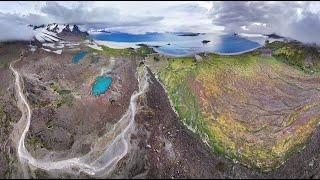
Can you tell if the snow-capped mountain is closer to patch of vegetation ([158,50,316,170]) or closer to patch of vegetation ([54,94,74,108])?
patch of vegetation ([54,94,74,108])

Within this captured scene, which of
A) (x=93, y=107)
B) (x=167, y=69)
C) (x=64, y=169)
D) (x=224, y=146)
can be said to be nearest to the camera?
(x=64, y=169)

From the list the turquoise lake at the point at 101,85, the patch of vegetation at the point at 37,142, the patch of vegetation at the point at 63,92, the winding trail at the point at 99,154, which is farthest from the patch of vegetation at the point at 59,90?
the patch of vegetation at the point at 37,142

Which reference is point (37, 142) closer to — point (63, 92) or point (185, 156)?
point (63, 92)

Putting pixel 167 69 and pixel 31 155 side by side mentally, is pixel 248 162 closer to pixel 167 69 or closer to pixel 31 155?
pixel 167 69

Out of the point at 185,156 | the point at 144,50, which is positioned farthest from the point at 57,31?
the point at 185,156

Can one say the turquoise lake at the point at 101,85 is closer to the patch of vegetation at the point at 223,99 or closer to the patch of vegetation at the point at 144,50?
the patch of vegetation at the point at 144,50

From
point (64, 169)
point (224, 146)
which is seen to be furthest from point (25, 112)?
point (224, 146)
